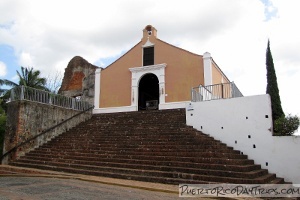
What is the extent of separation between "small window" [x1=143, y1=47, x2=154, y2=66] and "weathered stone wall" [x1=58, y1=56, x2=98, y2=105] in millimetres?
8221

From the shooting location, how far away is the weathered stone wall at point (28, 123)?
11.8m

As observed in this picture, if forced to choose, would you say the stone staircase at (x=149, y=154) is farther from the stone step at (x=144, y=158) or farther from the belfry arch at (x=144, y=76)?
the belfry arch at (x=144, y=76)

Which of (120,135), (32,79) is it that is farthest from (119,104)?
(32,79)

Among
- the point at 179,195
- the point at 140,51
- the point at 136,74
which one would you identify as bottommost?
the point at 179,195

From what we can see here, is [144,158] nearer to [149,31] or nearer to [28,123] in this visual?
[28,123]

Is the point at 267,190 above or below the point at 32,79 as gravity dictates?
below

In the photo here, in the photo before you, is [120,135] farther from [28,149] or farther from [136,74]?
[136,74]

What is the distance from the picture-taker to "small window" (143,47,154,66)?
17.3 meters

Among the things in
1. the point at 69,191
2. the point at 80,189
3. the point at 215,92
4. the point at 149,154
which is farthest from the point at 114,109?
the point at 69,191

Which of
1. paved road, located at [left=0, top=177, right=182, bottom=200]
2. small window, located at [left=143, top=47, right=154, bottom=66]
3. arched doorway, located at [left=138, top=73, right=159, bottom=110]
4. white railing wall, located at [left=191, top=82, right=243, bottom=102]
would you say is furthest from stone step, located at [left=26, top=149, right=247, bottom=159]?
small window, located at [left=143, top=47, right=154, bottom=66]

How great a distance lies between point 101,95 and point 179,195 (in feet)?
42.8

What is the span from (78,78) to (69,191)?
68.6ft

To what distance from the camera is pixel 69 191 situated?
610 centimetres

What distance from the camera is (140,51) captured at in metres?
17.6
